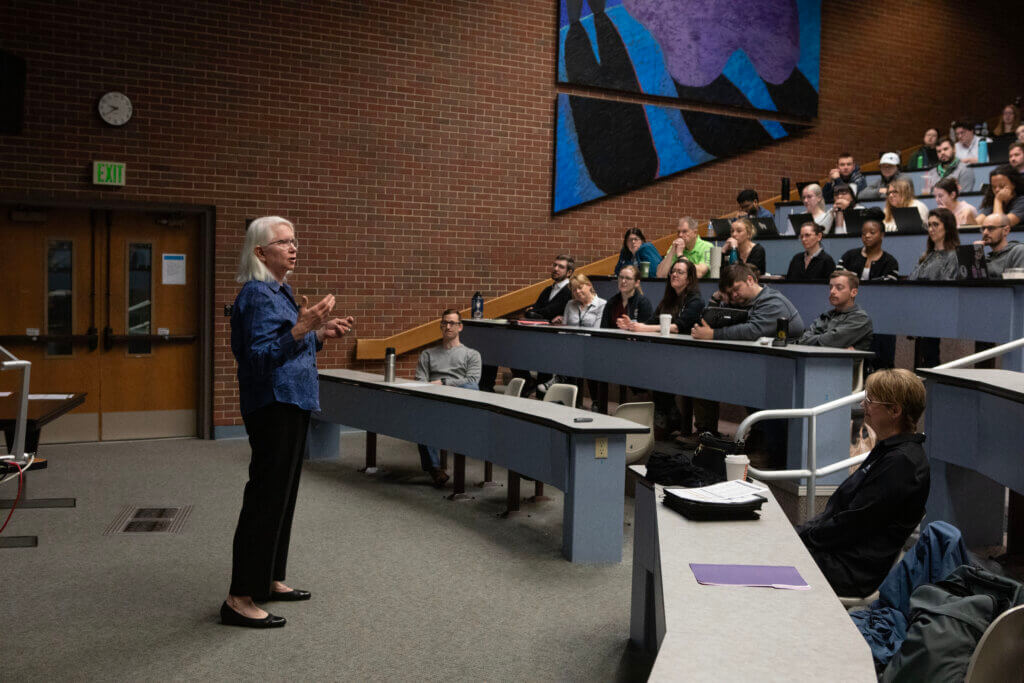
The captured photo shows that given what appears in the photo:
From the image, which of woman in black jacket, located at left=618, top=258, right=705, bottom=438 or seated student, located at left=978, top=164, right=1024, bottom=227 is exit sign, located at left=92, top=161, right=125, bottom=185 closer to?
woman in black jacket, located at left=618, top=258, right=705, bottom=438

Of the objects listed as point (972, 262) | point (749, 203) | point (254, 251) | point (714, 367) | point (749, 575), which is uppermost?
point (749, 203)

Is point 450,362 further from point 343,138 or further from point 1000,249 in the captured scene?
point 1000,249

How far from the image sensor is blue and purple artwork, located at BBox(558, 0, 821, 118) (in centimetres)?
941

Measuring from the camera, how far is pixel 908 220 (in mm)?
7848

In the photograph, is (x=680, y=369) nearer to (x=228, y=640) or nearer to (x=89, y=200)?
(x=228, y=640)

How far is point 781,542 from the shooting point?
2615mm

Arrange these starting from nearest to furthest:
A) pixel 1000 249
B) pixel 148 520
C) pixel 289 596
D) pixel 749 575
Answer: pixel 749 575
pixel 289 596
pixel 148 520
pixel 1000 249

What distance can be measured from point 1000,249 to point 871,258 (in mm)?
931

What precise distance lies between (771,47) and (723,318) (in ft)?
18.1

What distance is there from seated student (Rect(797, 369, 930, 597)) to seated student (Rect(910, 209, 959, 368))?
376 centimetres

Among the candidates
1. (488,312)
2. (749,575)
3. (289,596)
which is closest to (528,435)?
(289,596)

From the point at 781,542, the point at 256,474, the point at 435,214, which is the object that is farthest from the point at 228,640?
the point at 435,214

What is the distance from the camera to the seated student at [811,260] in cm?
728

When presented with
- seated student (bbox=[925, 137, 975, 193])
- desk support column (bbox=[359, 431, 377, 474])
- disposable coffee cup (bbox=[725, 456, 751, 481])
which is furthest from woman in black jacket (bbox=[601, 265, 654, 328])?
disposable coffee cup (bbox=[725, 456, 751, 481])
